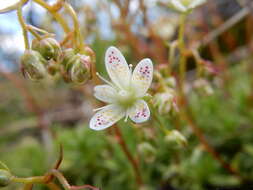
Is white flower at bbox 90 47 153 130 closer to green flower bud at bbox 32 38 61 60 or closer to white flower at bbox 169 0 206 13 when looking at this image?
green flower bud at bbox 32 38 61 60

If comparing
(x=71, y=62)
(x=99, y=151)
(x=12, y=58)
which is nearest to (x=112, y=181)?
(x=99, y=151)

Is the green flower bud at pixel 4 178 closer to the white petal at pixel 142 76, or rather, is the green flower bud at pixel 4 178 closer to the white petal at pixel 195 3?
the white petal at pixel 142 76

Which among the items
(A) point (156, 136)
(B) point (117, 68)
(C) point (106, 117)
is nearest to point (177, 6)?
(B) point (117, 68)

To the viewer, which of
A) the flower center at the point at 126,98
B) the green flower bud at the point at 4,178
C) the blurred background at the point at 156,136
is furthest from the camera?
the blurred background at the point at 156,136

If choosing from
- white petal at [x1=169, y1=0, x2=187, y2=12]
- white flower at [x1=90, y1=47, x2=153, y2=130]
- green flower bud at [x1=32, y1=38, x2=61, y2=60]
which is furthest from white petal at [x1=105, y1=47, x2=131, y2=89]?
white petal at [x1=169, y1=0, x2=187, y2=12]

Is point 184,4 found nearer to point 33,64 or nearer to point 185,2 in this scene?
point 185,2

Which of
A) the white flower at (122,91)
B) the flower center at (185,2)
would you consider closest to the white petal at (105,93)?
the white flower at (122,91)
